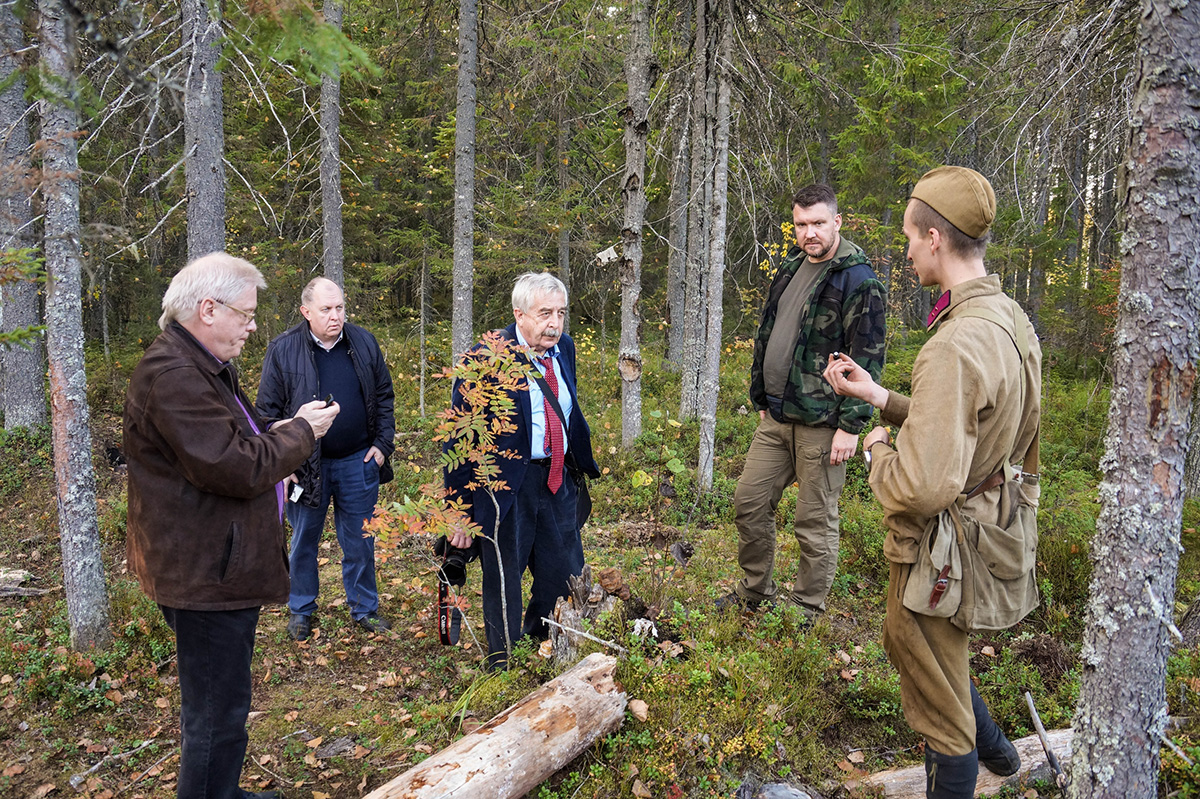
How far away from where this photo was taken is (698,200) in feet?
30.6

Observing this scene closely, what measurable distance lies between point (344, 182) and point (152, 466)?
39.4 feet

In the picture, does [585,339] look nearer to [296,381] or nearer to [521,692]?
[296,381]

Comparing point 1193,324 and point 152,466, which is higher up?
point 1193,324

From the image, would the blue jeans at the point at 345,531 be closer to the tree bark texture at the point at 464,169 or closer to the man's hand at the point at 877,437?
the man's hand at the point at 877,437

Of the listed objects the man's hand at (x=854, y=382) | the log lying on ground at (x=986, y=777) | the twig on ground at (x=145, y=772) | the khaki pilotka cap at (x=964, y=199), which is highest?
the khaki pilotka cap at (x=964, y=199)

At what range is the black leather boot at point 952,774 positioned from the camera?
2568 millimetres

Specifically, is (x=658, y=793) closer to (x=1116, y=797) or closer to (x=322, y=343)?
(x=1116, y=797)

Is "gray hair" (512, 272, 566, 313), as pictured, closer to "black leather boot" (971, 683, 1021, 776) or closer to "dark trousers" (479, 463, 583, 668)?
"dark trousers" (479, 463, 583, 668)

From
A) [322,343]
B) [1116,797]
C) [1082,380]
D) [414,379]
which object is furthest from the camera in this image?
[414,379]

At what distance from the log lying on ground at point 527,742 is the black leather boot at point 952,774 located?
1385 millimetres

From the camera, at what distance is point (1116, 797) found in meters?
2.58

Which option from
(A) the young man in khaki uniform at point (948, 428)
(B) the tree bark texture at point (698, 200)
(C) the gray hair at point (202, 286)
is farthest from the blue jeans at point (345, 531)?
(B) the tree bark texture at point (698, 200)

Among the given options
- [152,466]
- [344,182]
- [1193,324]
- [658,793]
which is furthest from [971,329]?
[344,182]

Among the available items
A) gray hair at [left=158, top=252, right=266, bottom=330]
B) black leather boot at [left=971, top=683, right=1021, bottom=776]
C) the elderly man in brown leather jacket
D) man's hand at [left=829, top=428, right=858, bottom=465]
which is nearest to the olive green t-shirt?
man's hand at [left=829, top=428, right=858, bottom=465]
